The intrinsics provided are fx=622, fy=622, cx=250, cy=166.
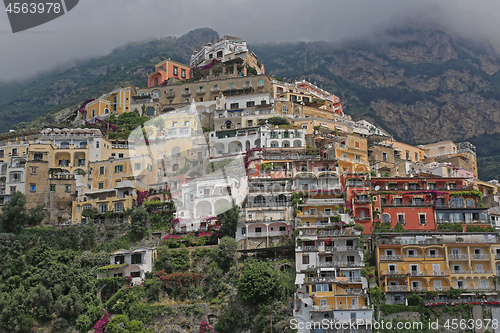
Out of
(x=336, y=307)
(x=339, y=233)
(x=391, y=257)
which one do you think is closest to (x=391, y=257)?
(x=391, y=257)

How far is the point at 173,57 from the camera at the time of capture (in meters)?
158

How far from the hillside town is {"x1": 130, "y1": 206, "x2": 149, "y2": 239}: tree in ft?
3.02

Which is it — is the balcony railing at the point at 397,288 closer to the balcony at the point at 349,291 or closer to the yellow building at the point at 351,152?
the balcony at the point at 349,291

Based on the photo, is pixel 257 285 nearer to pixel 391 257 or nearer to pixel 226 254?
pixel 226 254

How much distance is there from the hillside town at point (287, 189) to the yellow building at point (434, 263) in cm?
9

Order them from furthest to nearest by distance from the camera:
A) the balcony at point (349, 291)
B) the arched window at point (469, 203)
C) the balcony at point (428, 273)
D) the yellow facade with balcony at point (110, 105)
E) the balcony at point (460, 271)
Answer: the yellow facade with balcony at point (110, 105)
the arched window at point (469, 203)
the balcony at point (460, 271)
the balcony at point (428, 273)
the balcony at point (349, 291)

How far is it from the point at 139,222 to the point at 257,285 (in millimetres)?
17061

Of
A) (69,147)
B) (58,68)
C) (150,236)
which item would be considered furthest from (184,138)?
(58,68)

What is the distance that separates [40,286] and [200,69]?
51.7 metres

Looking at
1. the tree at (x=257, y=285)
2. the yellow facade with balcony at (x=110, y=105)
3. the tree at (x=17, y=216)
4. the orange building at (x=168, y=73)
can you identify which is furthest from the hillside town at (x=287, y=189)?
the orange building at (x=168, y=73)

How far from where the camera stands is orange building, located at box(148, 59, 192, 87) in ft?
324

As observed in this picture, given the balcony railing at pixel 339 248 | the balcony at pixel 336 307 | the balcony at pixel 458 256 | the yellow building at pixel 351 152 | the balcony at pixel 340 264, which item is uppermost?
the yellow building at pixel 351 152

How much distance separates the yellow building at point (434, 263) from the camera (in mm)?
50094

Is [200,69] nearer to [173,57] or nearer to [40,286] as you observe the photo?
[40,286]
